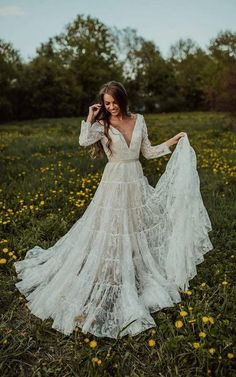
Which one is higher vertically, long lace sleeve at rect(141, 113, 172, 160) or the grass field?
long lace sleeve at rect(141, 113, 172, 160)

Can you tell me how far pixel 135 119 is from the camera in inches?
146

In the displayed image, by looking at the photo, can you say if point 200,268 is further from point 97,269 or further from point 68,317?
point 68,317

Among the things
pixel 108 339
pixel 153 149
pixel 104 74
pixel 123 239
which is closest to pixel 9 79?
pixel 104 74

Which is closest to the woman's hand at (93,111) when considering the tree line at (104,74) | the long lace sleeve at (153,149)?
the long lace sleeve at (153,149)

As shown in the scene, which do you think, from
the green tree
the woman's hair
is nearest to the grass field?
the woman's hair

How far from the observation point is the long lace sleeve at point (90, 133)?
3.49 meters

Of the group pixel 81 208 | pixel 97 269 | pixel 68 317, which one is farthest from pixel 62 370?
pixel 81 208

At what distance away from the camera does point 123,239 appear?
3.68 metres

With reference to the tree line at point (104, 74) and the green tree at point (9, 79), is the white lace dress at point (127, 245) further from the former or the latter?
the green tree at point (9, 79)

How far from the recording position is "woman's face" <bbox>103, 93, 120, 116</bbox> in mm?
3429

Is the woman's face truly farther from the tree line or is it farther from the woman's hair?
the tree line

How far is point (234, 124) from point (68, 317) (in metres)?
13.6

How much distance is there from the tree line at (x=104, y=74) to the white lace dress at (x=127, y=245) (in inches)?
512

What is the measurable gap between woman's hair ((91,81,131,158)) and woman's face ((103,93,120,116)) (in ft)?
0.09
